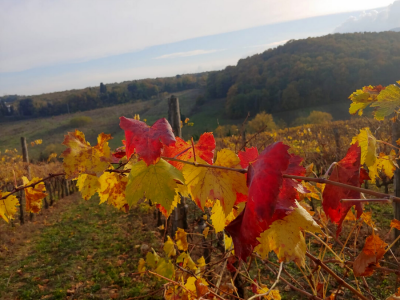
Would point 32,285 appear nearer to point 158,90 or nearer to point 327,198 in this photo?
point 327,198

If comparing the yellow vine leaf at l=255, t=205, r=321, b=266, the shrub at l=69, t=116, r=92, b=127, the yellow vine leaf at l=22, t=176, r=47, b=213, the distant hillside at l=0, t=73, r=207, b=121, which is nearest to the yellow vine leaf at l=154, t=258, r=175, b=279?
the yellow vine leaf at l=22, t=176, r=47, b=213

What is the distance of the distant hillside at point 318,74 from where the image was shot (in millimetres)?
47594

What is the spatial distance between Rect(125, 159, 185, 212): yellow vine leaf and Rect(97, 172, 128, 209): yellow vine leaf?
468 millimetres

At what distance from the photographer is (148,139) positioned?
0.59 metres

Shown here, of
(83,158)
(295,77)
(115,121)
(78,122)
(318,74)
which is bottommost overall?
(83,158)

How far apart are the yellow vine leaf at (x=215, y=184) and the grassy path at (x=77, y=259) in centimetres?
287

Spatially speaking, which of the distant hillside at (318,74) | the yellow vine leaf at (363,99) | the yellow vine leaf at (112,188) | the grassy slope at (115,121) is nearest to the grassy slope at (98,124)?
the grassy slope at (115,121)

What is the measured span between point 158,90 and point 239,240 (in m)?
78.3

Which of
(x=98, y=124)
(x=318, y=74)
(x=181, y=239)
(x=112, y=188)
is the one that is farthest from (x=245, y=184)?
(x=98, y=124)

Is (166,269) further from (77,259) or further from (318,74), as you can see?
(318,74)

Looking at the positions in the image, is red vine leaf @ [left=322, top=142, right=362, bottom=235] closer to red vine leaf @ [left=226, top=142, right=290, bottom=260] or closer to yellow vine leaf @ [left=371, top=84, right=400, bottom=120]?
red vine leaf @ [left=226, top=142, right=290, bottom=260]

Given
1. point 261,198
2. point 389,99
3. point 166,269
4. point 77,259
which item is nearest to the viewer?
point 261,198

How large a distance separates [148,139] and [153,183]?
0.10 m

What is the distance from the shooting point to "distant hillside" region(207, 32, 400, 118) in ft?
156
